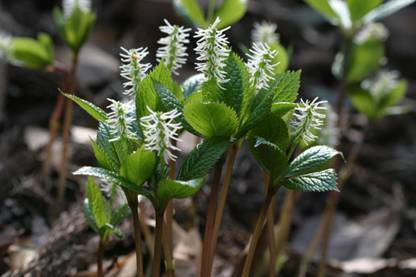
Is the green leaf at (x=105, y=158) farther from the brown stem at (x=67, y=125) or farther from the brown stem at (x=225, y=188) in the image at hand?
the brown stem at (x=67, y=125)

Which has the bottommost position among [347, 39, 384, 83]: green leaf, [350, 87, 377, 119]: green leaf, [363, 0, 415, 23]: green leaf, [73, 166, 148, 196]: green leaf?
[73, 166, 148, 196]: green leaf

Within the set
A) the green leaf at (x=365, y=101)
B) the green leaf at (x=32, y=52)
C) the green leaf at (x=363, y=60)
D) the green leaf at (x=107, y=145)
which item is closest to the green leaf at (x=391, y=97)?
the green leaf at (x=365, y=101)

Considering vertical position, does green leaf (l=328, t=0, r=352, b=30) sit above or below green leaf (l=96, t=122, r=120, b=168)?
above

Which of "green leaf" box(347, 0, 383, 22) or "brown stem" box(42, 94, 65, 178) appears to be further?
"brown stem" box(42, 94, 65, 178)

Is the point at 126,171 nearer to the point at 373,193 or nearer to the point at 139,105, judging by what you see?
the point at 139,105

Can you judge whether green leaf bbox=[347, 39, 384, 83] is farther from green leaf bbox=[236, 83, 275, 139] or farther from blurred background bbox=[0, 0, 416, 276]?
green leaf bbox=[236, 83, 275, 139]

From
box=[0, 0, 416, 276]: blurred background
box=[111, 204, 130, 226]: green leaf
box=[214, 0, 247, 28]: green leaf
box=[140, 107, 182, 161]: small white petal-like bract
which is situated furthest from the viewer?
box=[0, 0, 416, 276]: blurred background

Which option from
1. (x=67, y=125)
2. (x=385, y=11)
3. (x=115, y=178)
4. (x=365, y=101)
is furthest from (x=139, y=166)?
(x=385, y=11)

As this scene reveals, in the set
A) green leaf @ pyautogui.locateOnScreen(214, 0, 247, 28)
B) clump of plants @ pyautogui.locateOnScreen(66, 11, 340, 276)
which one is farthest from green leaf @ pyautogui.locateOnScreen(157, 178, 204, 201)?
green leaf @ pyautogui.locateOnScreen(214, 0, 247, 28)
